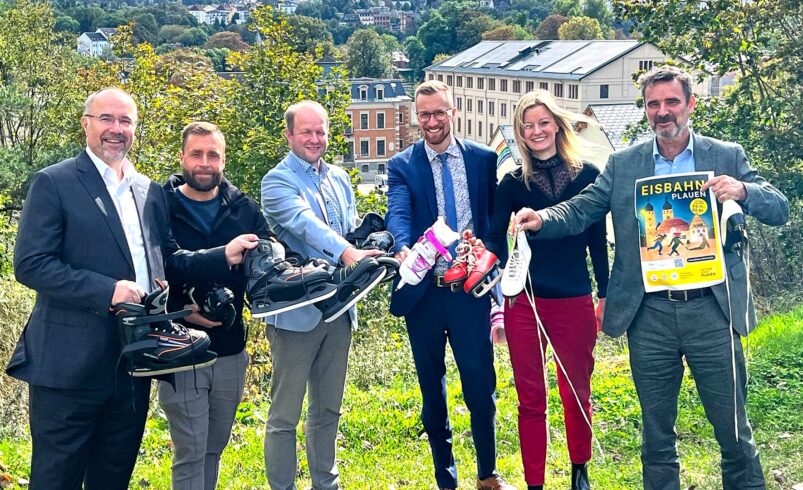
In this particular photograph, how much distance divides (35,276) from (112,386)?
0.56 m

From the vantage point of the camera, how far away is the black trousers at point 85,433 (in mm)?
3516

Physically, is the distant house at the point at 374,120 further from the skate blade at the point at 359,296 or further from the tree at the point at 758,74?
the skate blade at the point at 359,296

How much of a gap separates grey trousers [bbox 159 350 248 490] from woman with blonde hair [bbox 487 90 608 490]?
55.6 inches

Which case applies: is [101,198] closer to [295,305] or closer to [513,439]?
[295,305]

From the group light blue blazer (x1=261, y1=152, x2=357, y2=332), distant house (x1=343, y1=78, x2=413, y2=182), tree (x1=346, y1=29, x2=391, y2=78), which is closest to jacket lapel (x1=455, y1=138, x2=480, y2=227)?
light blue blazer (x1=261, y1=152, x2=357, y2=332)

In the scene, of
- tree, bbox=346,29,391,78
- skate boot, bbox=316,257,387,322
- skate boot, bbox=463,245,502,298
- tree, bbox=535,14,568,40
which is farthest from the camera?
tree, bbox=535,14,568,40

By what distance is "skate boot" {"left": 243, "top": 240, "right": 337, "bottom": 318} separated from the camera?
3762 mm

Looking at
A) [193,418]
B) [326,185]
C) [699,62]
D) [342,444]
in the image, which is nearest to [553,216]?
[326,185]

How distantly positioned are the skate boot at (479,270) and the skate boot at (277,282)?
A: 0.73 meters

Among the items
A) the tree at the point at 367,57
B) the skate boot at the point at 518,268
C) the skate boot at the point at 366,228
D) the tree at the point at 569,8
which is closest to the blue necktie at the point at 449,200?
the skate boot at the point at 366,228

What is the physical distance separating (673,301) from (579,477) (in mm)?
1197

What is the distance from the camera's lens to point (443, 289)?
4.38m

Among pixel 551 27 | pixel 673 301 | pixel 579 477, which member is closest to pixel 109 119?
pixel 673 301

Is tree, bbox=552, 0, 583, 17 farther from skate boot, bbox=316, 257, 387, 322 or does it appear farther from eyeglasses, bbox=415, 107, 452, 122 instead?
skate boot, bbox=316, 257, 387, 322
